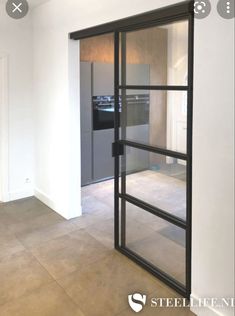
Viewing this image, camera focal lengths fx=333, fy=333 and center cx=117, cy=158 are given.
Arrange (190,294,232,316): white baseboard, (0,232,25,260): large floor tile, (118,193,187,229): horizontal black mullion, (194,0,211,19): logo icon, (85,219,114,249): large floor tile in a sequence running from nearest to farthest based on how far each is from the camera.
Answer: (194,0,211,19): logo icon, (190,294,232,316): white baseboard, (118,193,187,229): horizontal black mullion, (0,232,25,260): large floor tile, (85,219,114,249): large floor tile

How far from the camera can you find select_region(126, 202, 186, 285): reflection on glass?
9.29ft

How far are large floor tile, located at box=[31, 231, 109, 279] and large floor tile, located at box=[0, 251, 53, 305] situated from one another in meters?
0.08

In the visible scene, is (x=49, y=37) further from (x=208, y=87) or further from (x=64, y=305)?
(x=64, y=305)

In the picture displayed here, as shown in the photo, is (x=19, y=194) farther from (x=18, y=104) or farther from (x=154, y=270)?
(x=154, y=270)

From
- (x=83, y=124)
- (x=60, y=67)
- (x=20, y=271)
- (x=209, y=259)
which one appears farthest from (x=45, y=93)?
(x=209, y=259)

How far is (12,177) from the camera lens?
4766 millimetres

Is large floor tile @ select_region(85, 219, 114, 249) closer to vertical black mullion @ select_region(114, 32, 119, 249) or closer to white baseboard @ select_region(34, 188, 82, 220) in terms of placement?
vertical black mullion @ select_region(114, 32, 119, 249)

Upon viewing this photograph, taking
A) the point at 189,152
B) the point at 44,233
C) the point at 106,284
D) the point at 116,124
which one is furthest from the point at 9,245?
the point at 189,152

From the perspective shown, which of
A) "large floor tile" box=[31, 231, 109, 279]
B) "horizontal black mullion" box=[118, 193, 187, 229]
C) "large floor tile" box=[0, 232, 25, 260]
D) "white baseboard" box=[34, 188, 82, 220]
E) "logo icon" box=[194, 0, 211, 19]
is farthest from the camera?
"white baseboard" box=[34, 188, 82, 220]

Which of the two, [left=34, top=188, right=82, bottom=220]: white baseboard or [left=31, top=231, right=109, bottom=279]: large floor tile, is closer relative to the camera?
[left=31, top=231, right=109, bottom=279]: large floor tile

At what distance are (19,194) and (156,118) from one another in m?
2.79

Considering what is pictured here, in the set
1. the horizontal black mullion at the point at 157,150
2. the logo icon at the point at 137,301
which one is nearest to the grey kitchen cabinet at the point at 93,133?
the horizontal black mullion at the point at 157,150

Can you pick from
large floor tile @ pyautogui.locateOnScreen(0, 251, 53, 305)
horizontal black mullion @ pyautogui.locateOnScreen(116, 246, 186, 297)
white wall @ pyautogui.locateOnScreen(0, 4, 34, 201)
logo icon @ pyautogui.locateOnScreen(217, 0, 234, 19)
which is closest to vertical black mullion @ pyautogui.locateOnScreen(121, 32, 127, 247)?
horizontal black mullion @ pyautogui.locateOnScreen(116, 246, 186, 297)

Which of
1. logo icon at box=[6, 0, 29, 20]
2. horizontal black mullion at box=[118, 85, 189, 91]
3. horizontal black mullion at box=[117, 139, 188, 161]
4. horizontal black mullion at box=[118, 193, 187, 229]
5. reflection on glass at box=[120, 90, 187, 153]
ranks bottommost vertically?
horizontal black mullion at box=[118, 193, 187, 229]
